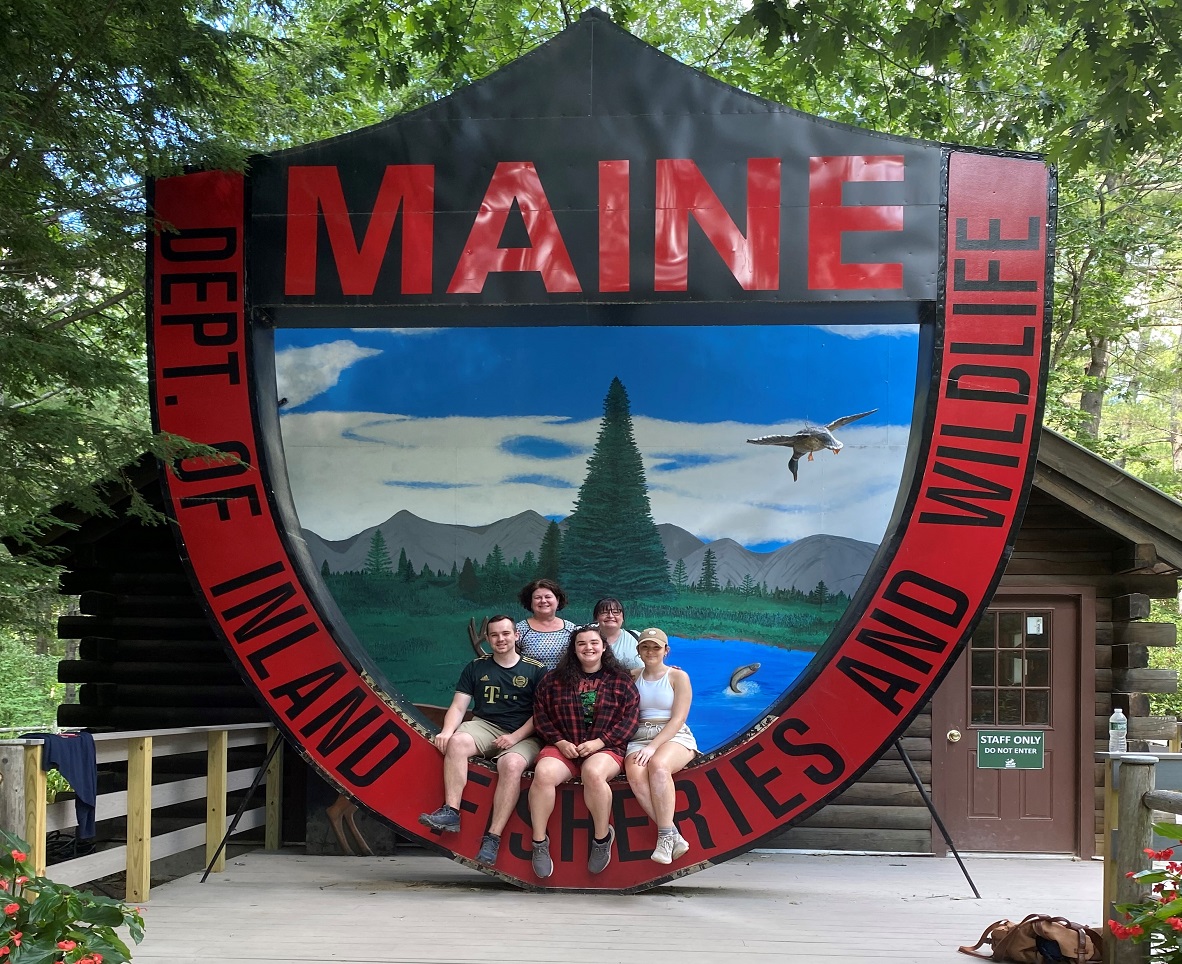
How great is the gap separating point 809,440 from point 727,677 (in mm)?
1292

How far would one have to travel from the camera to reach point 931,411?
19.0 feet

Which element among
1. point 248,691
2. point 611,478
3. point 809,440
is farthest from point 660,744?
point 248,691

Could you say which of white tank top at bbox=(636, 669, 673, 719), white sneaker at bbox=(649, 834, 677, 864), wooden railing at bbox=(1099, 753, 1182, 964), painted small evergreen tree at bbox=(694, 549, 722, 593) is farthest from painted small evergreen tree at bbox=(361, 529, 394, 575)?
wooden railing at bbox=(1099, 753, 1182, 964)

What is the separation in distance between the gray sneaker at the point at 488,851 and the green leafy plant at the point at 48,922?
2057 millimetres

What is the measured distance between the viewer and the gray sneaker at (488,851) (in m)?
5.74

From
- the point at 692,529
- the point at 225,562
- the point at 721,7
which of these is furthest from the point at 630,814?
the point at 721,7

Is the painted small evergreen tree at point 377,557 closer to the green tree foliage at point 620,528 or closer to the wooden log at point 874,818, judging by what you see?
the green tree foliage at point 620,528

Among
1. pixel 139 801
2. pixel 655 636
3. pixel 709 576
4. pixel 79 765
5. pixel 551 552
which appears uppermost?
pixel 551 552

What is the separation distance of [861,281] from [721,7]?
11.1 meters

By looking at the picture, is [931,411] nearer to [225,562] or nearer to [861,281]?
[861,281]

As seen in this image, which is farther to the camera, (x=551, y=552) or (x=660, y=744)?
(x=551, y=552)

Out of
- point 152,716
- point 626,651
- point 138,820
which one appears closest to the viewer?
point 138,820

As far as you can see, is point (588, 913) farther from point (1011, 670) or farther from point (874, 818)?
point (1011, 670)

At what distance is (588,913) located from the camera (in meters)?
5.41
